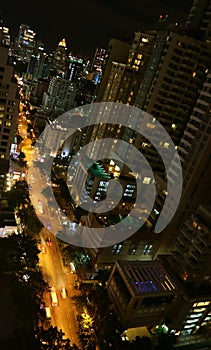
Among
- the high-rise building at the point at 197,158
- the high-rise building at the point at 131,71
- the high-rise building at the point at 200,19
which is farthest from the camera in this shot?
the high-rise building at the point at 131,71

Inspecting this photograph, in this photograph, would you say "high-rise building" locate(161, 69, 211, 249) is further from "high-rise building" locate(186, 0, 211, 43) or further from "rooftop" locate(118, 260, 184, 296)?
"high-rise building" locate(186, 0, 211, 43)

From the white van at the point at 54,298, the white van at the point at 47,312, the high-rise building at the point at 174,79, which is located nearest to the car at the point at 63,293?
the white van at the point at 54,298

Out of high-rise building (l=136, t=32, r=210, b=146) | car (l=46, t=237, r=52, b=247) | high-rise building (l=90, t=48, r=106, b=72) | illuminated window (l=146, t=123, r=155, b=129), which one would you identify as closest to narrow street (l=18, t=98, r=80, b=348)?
car (l=46, t=237, r=52, b=247)

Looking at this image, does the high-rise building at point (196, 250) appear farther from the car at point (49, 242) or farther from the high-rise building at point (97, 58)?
the high-rise building at point (97, 58)

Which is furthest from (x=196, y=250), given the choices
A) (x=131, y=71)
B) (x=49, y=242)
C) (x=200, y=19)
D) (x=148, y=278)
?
(x=200, y=19)

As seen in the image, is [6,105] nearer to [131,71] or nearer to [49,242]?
[49,242]

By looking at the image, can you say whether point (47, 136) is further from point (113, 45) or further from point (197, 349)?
point (197, 349)

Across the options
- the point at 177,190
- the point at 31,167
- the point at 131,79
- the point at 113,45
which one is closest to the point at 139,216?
the point at 177,190

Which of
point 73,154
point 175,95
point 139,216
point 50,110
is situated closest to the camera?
point 139,216
